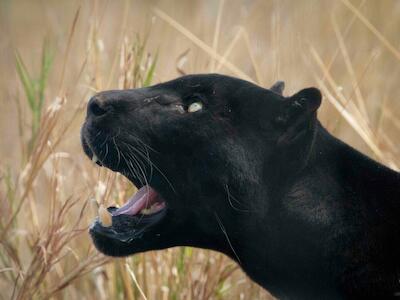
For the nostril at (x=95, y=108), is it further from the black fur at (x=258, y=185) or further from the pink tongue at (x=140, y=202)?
the pink tongue at (x=140, y=202)

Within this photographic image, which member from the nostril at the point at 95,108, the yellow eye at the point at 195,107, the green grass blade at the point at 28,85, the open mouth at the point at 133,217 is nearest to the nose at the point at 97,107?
the nostril at the point at 95,108

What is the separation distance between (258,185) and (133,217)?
43cm

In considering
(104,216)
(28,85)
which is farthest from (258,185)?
(28,85)

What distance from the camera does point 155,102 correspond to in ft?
10.2

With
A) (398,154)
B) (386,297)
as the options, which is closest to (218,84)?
(386,297)

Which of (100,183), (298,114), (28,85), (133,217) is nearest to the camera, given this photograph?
(298,114)

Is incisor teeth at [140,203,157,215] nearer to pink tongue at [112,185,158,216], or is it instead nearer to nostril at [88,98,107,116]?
pink tongue at [112,185,158,216]

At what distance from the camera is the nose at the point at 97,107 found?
9.98ft

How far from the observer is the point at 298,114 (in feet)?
9.80

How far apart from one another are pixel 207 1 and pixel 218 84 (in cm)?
439

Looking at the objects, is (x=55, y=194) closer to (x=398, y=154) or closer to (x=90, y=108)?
(x=90, y=108)

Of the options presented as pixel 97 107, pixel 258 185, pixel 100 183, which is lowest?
pixel 100 183

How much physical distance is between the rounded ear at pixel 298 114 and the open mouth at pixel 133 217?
0.46m

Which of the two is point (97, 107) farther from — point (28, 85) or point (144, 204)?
point (28, 85)
